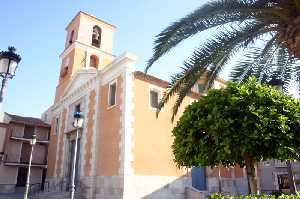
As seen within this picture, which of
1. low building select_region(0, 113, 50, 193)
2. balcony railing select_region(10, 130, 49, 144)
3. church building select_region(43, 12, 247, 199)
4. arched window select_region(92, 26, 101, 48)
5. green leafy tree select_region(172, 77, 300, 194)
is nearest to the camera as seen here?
green leafy tree select_region(172, 77, 300, 194)

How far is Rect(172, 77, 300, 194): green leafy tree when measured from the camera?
6551 mm

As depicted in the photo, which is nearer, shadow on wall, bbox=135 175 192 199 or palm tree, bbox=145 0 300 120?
palm tree, bbox=145 0 300 120

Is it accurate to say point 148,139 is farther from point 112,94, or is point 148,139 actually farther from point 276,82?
point 276,82

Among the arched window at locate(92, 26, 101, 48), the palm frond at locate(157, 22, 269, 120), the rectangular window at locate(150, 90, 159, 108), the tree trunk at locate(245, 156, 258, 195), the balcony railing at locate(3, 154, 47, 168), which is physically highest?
the arched window at locate(92, 26, 101, 48)

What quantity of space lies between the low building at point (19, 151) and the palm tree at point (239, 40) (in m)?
22.7

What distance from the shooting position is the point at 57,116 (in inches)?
992

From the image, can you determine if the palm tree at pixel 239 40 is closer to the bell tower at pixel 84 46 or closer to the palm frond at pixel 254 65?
the palm frond at pixel 254 65

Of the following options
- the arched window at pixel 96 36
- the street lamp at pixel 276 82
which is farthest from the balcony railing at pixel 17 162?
the street lamp at pixel 276 82

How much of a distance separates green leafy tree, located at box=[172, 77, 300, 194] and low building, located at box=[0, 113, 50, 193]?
957 inches

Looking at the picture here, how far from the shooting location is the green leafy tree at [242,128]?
655cm

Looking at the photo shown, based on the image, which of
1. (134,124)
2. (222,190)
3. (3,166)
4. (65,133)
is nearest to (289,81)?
(134,124)

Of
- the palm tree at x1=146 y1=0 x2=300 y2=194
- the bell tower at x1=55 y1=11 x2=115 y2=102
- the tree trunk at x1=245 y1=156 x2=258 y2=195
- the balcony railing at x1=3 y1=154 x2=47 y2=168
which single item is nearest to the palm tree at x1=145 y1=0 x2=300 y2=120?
the palm tree at x1=146 y1=0 x2=300 y2=194

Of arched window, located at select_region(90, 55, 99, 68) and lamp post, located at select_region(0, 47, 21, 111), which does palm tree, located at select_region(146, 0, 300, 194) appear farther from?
arched window, located at select_region(90, 55, 99, 68)

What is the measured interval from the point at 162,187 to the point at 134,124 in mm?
3718
